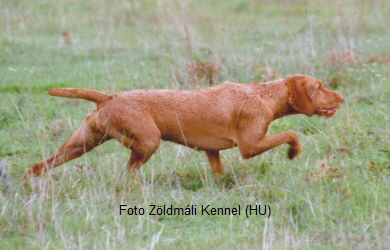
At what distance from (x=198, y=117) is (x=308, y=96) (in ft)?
2.97

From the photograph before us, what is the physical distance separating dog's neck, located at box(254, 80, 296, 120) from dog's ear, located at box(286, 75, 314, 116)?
0.04 metres

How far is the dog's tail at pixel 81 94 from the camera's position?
550 centimetres

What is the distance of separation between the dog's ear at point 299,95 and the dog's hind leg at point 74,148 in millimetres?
1500

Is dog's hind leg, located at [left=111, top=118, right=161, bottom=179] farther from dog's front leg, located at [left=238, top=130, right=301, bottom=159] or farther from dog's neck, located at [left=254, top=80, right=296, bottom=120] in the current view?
dog's neck, located at [left=254, top=80, right=296, bottom=120]

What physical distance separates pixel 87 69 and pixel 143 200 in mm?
4657

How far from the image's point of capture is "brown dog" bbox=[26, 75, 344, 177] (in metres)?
5.54

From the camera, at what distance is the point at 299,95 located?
19.3ft

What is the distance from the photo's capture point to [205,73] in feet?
28.3

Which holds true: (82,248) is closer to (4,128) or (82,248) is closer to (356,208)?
(356,208)

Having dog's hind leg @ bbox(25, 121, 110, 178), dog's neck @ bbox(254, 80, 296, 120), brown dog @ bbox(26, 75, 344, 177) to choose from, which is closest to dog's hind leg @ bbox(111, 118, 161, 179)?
brown dog @ bbox(26, 75, 344, 177)

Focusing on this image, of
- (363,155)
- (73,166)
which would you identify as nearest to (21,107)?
(73,166)

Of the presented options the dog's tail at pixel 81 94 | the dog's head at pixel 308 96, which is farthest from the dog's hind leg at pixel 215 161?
the dog's tail at pixel 81 94

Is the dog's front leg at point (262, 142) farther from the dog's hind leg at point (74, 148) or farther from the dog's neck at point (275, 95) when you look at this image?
the dog's hind leg at point (74, 148)

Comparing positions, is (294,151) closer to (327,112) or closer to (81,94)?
(327,112)
